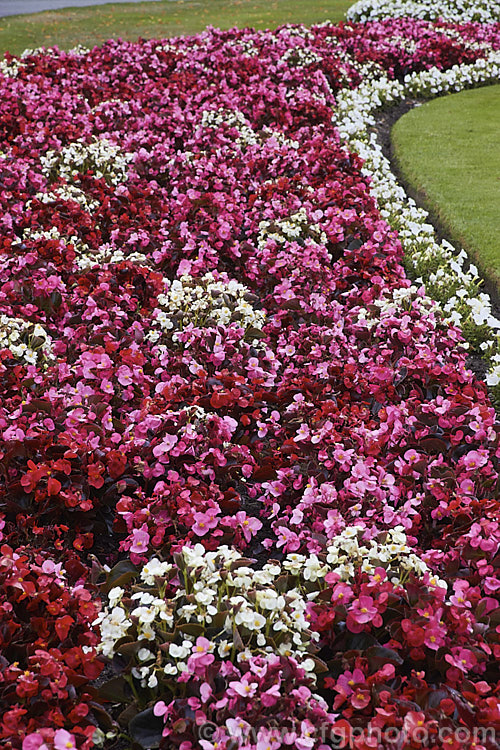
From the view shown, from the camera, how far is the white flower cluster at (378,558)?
2.58 m

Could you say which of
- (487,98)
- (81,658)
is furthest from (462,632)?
(487,98)

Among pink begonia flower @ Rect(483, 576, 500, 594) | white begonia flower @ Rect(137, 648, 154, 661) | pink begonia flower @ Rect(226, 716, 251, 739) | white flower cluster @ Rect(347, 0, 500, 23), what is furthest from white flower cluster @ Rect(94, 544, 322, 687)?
white flower cluster @ Rect(347, 0, 500, 23)

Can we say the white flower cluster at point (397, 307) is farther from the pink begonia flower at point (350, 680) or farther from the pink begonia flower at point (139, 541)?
the pink begonia flower at point (350, 680)

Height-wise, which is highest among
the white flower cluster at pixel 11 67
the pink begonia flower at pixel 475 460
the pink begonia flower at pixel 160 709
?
the white flower cluster at pixel 11 67

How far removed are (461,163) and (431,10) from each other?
7.28m

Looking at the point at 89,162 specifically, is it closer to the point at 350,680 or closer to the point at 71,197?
the point at 71,197

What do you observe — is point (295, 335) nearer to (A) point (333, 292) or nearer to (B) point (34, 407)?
(A) point (333, 292)

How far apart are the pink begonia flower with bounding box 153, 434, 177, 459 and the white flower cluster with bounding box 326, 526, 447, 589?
90 centimetres

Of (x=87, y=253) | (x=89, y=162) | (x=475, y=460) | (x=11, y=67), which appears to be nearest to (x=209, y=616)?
(x=475, y=460)

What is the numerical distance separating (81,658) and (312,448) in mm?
1524

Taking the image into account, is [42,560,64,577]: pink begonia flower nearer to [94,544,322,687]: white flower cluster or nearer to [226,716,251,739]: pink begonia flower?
[94,544,322,687]: white flower cluster

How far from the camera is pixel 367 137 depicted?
27.5 feet

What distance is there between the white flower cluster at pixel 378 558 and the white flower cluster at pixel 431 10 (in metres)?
13.1

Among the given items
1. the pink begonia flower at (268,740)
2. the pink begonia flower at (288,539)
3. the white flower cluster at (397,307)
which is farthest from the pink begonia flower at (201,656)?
the white flower cluster at (397,307)
